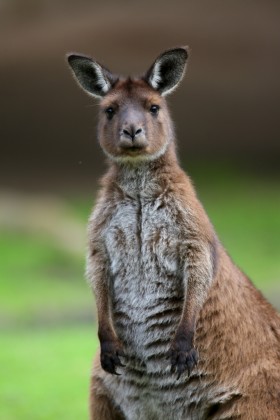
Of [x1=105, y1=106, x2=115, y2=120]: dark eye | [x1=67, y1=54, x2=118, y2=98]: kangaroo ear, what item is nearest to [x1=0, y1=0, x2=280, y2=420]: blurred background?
[x1=67, y1=54, x2=118, y2=98]: kangaroo ear

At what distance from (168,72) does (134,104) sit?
29 centimetres

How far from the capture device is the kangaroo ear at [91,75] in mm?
7512

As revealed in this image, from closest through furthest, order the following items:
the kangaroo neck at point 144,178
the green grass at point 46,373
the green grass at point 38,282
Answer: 1. the kangaroo neck at point 144,178
2. the green grass at point 46,373
3. the green grass at point 38,282

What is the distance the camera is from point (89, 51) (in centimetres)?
1906

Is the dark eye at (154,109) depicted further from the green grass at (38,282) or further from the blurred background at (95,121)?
the blurred background at (95,121)

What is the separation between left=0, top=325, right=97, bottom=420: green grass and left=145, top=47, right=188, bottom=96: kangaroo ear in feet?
8.51

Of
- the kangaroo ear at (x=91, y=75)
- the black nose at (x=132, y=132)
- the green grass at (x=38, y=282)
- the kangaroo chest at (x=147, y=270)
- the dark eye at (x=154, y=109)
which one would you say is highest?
the green grass at (x=38, y=282)

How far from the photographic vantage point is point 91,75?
7.57 m

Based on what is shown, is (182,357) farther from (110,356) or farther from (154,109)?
(154,109)

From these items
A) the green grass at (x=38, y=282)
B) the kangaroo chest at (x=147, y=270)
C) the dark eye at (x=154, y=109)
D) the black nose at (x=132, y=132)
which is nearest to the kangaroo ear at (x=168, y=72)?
the dark eye at (x=154, y=109)

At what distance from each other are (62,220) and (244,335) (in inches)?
396

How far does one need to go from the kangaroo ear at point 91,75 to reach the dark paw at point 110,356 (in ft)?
4.69

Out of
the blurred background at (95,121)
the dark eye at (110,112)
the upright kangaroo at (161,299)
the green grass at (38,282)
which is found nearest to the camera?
the upright kangaroo at (161,299)

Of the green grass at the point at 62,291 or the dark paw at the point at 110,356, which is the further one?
the green grass at the point at 62,291
